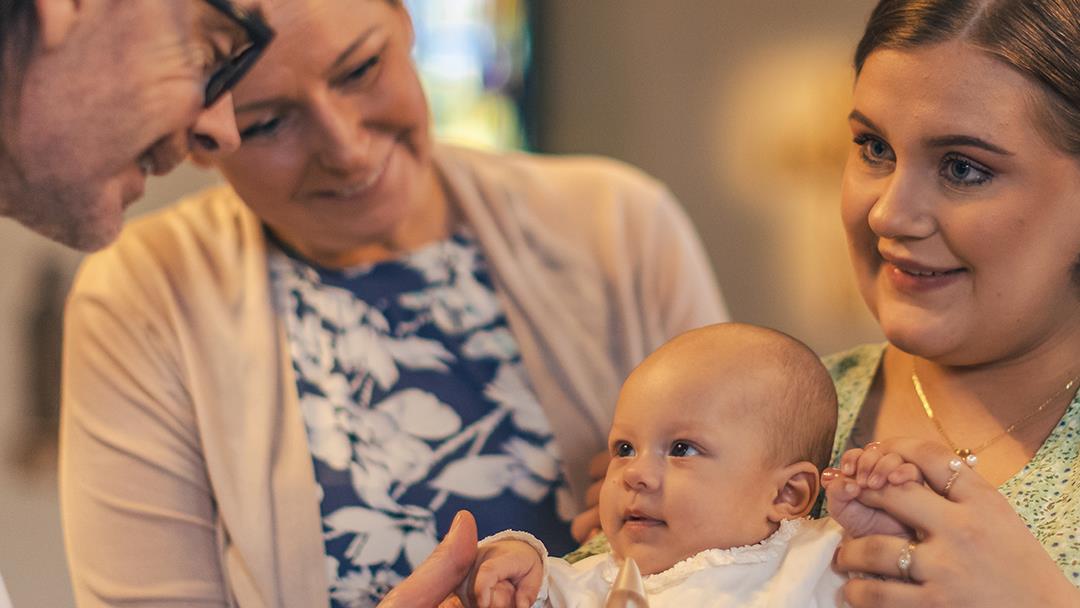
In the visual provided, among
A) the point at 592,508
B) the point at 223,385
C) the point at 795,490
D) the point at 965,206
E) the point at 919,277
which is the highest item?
the point at 965,206

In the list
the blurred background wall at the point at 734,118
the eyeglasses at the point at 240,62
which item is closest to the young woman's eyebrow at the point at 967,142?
the eyeglasses at the point at 240,62

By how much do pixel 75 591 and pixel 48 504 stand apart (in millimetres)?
1004

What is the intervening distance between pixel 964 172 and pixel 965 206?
0.14ft

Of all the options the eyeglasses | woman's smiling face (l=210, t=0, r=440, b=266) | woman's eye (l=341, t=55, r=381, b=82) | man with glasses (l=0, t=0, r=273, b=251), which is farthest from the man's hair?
woman's eye (l=341, t=55, r=381, b=82)

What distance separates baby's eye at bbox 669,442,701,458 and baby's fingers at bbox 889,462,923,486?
0.86 feet

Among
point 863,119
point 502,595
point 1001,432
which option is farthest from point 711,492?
point 863,119

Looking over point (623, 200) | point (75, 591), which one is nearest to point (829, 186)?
point (623, 200)

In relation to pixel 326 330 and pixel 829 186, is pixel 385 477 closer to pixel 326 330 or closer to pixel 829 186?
pixel 326 330

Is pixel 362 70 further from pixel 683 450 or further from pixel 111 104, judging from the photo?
pixel 683 450

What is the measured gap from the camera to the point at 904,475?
135 centimetres

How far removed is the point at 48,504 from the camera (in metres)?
2.84

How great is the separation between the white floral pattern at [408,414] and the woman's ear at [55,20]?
826 mm

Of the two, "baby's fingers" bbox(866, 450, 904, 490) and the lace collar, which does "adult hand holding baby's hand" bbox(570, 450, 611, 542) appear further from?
"baby's fingers" bbox(866, 450, 904, 490)

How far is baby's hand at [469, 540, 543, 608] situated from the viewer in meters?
1.51
